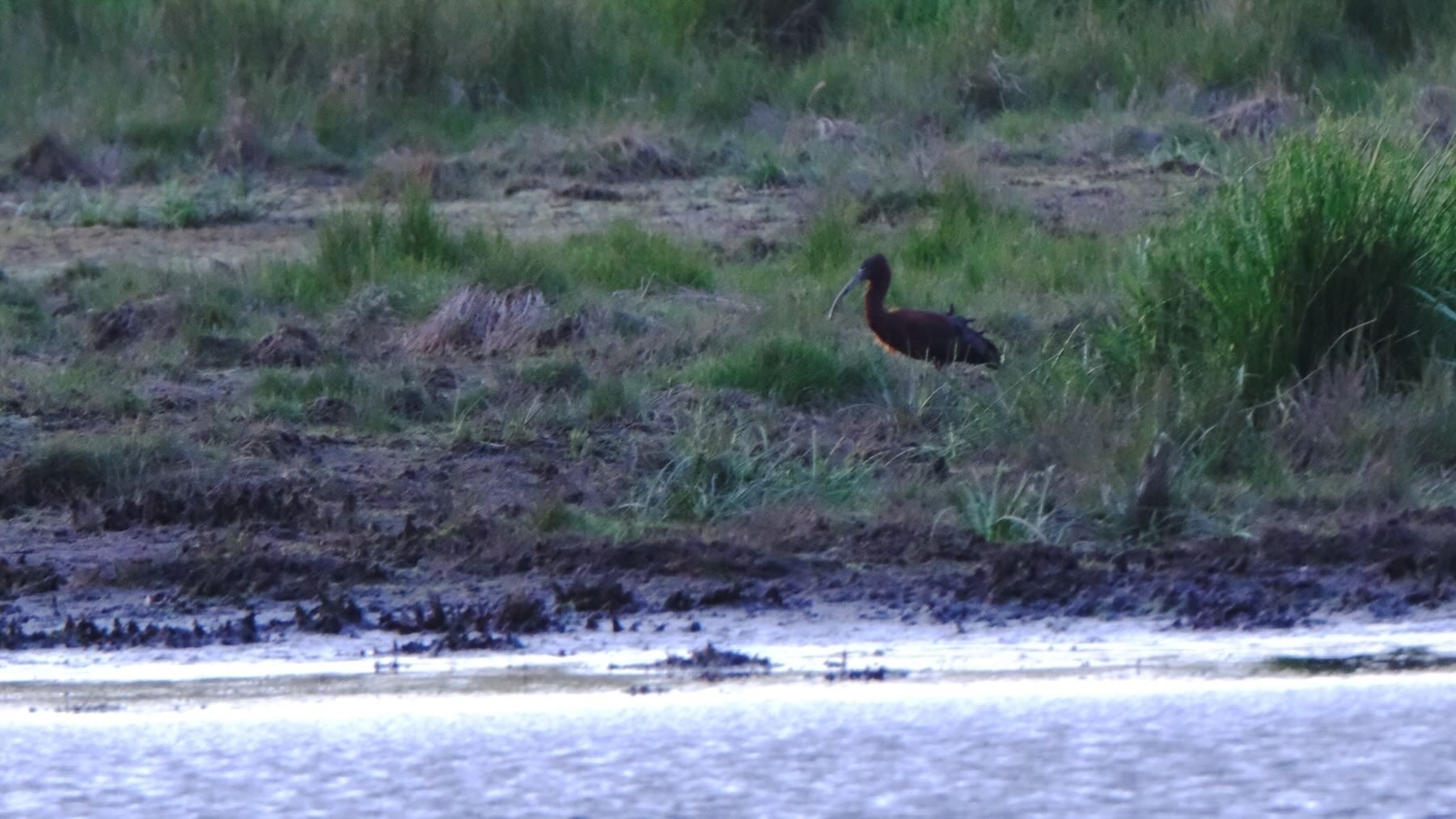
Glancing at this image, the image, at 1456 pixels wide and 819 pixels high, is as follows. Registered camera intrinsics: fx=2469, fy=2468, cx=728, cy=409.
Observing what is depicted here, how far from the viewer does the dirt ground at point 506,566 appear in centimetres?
582

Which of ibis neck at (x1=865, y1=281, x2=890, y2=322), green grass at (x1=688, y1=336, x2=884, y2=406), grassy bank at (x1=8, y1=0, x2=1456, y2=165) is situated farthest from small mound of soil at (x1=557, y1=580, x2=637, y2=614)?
grassy bank at (x1=8, y1=0, x2=1456, y2=165)

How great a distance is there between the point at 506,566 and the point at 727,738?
194 cm

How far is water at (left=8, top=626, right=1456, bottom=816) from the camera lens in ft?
13.3

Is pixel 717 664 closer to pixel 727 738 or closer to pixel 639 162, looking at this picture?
pixel 727 738

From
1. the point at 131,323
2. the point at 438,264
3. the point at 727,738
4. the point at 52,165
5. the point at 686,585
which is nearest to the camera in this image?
the point at 727,738

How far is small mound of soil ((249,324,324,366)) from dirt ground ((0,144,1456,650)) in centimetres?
142

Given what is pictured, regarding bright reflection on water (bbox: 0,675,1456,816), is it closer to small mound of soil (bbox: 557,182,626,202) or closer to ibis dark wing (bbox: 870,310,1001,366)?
ibis dark wing (bbox: 870,310,1001,366)

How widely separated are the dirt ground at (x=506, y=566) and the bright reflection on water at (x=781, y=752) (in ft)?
2.64

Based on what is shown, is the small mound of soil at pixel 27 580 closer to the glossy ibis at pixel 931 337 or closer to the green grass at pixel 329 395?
the green grass at pixel 329 395

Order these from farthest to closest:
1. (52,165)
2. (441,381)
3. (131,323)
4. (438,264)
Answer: (52,165) < (438,264) < (131,323) < (441,381)

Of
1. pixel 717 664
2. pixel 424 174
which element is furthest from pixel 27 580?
pixel 424 174

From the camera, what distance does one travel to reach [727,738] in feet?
14.8

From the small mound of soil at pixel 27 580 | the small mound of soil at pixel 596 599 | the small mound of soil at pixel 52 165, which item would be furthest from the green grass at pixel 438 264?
the small mound of soil at pixel 596 599

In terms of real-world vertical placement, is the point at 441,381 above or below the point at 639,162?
below
